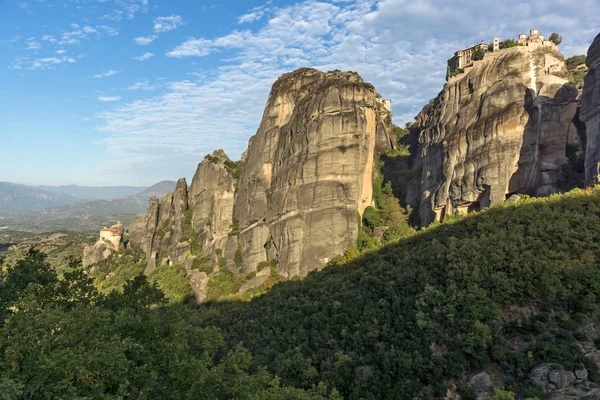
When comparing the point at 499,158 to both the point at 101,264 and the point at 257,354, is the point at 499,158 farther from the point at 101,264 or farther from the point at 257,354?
the point at 101,264

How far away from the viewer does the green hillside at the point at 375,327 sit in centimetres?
1299

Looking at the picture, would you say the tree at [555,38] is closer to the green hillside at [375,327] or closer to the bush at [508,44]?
the bush at [508,44]

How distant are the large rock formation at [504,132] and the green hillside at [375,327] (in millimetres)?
9865

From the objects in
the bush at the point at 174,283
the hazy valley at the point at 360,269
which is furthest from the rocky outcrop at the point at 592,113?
the bush at the point at 174,283

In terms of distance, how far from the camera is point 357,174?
4844 cm

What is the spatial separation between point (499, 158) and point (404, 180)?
18.6 m

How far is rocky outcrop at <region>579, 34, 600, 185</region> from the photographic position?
35.2m

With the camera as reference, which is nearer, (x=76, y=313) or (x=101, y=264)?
(x=76, y=313)

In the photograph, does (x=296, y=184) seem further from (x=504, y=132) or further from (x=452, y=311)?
(x=452, y=311)

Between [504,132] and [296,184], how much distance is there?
2488cm

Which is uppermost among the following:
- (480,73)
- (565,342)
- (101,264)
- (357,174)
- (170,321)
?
(480,73)

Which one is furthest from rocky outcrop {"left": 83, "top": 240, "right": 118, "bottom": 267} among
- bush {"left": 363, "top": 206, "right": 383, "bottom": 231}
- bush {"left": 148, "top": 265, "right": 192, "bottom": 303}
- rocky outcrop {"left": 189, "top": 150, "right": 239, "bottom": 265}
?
bush {"left": 363, "top": 206, "right": 383, "bottom": 231}

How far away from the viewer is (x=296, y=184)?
163 ft

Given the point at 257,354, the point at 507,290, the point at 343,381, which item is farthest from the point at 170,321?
the point at 507,290
